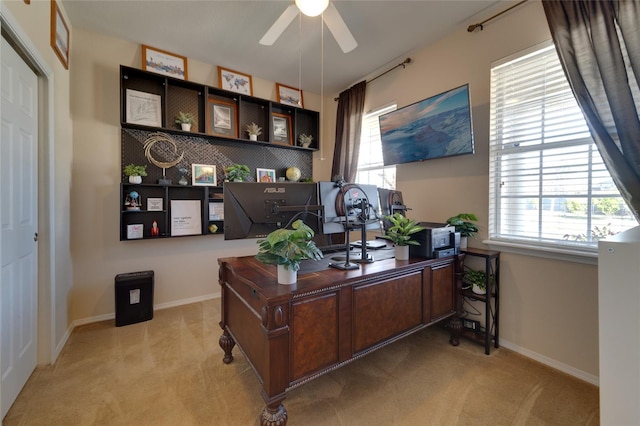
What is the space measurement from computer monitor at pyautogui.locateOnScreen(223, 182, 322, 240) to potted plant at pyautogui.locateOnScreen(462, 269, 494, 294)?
5.09 ft

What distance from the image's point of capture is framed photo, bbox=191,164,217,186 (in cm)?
318

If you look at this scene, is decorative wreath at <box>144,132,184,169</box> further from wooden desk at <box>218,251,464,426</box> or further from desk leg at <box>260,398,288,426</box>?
desk leg at <box>260,398,288,426</box>

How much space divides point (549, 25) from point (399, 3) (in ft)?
3.70

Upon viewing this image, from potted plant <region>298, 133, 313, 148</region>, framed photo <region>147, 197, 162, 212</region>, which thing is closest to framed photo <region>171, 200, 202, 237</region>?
framed photo <region>147, 197, 162, 212</region>

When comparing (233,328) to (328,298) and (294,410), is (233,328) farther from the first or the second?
(328,298)

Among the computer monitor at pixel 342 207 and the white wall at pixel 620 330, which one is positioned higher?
the computer monitor at pixel 342 207

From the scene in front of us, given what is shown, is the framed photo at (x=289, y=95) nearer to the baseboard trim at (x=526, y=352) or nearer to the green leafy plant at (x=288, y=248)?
the green leafy plant at (x=288, y=248)

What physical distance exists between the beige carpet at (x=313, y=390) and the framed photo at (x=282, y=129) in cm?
271

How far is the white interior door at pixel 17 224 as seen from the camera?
1505mm

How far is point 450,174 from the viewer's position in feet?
8.48

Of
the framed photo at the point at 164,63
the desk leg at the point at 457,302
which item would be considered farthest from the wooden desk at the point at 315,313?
the framed photo at the point at 164,63

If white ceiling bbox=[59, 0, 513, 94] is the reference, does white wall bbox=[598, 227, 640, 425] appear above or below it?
below

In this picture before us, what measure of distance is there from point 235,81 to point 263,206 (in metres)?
2.60

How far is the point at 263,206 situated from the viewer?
159 cm
